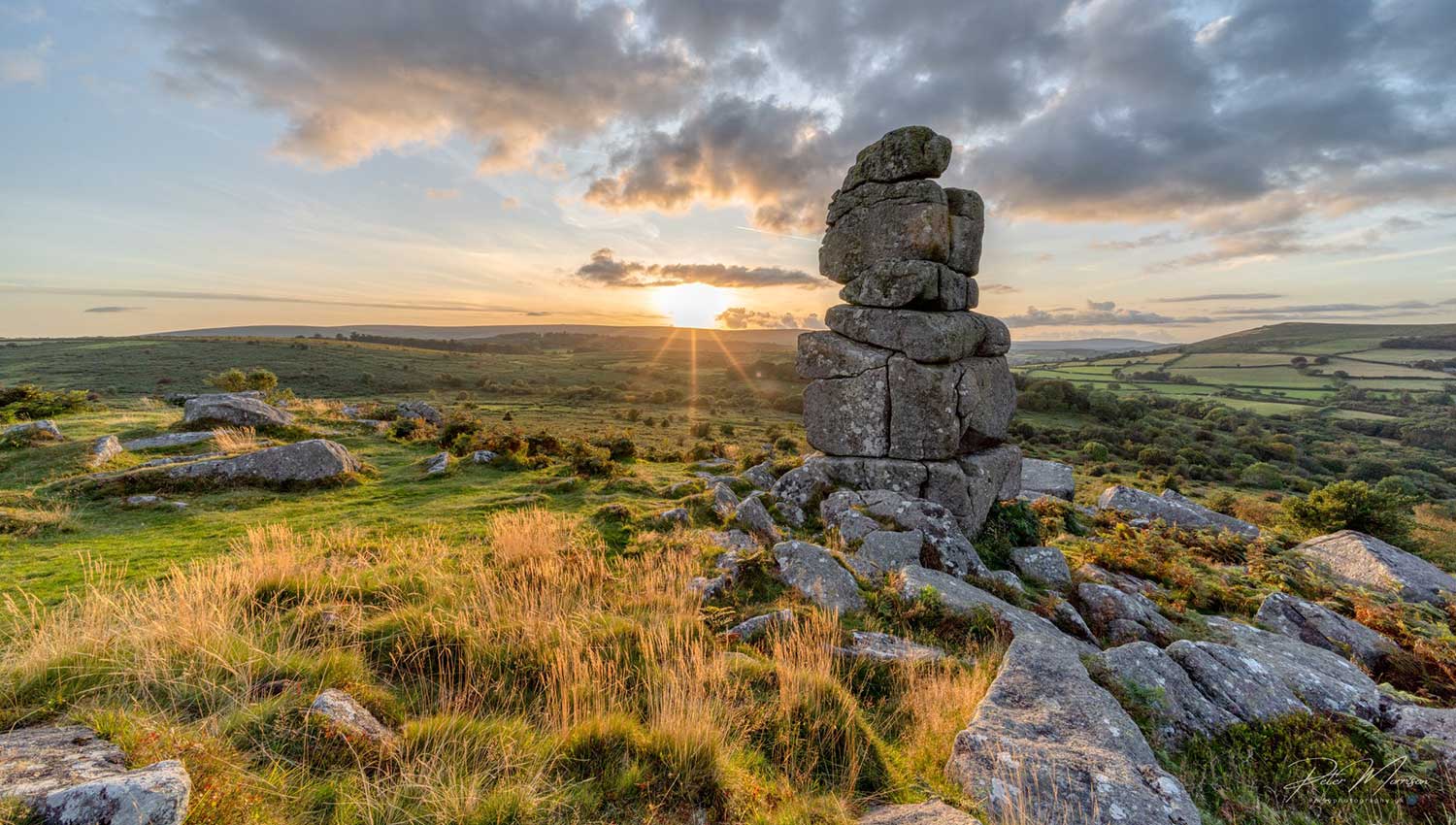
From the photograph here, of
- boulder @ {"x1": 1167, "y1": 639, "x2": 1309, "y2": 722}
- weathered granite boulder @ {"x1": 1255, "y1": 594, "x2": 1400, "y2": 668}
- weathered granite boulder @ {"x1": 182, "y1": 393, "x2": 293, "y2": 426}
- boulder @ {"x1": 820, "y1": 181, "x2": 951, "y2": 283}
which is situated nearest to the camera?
boulder @ {"x1": 1167, "y1": 639, "x2": 1309, "y2": 722}

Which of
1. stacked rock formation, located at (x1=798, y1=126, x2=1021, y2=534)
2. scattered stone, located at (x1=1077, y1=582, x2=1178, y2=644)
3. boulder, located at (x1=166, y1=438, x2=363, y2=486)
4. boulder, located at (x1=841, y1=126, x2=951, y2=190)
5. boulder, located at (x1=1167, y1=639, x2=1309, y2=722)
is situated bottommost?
scattered stone, located at (x1=1077, y1=582, x2=1178, y2=644)

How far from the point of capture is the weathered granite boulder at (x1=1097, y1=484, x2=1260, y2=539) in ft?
57.5

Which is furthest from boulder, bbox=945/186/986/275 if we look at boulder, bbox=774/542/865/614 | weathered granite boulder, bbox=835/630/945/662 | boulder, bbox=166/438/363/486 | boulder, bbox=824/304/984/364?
boulder, bbox=166/438/363/486

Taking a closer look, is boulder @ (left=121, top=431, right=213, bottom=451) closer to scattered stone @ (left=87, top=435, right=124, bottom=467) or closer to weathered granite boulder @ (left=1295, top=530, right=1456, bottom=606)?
scattered stone @ (left=87, top=435, right=124, bottom=467)

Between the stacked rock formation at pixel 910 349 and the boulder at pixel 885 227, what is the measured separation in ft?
0.09

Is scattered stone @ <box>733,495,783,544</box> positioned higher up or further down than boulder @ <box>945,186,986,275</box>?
further down

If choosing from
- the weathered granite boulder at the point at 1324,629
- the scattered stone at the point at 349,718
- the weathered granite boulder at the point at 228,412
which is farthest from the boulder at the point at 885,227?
the weathered granite boulder at the point at 228,412

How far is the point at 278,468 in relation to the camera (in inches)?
581

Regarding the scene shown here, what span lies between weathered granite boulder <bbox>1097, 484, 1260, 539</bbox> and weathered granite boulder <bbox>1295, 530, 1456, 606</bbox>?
6.68 feet

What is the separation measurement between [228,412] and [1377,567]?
37121mm

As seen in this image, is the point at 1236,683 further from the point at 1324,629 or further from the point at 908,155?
the point at 908,155

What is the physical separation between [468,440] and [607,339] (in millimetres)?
181980

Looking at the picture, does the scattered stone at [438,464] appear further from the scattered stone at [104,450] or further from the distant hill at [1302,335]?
the distant hill at [1302,335]

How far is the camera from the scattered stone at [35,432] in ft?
53.9
